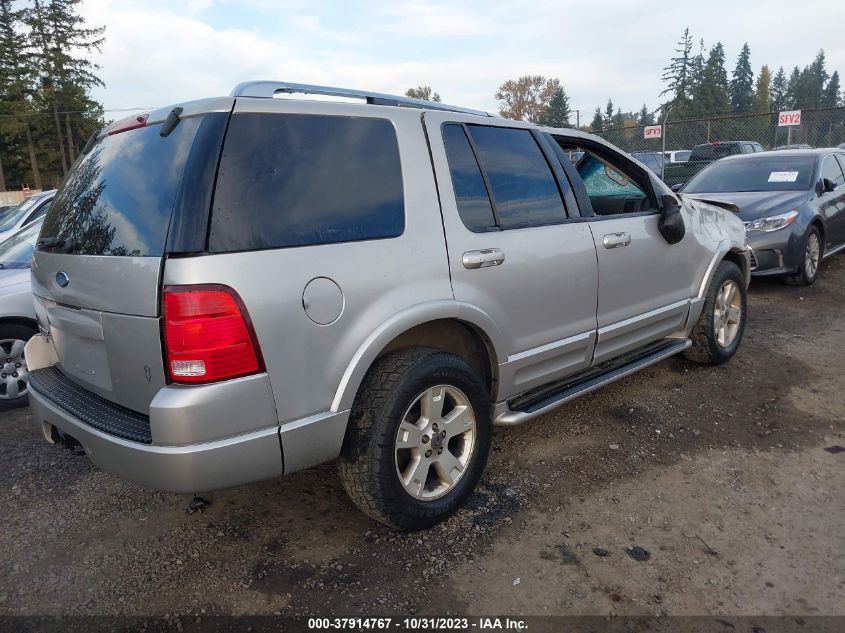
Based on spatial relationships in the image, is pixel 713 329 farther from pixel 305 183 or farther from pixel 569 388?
pixel 305 183

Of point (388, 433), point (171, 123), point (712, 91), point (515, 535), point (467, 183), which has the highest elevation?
point (712, 91)

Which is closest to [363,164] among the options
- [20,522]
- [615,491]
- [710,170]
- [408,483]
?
→ [408,483]

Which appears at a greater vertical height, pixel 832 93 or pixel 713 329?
pixel 832 93

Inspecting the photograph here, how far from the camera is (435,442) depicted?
2.67 meters

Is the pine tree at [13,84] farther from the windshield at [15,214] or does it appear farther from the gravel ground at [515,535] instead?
the gravel ground at [515,535]

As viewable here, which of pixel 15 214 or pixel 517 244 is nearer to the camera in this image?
pixel 517 244

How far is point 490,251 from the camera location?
2.85 m

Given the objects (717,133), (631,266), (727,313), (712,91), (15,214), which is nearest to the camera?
(631,266)

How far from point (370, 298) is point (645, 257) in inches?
83.8

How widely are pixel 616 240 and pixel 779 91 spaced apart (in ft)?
441

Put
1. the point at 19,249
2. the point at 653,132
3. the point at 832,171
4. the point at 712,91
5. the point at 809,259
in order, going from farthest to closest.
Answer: the point at 712,91
the point at 653,132
the point at 832,171
the point at 809,259
the point at 19,249

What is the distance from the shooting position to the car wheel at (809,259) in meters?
7.26

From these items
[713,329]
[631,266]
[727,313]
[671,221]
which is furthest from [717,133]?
[631,266]

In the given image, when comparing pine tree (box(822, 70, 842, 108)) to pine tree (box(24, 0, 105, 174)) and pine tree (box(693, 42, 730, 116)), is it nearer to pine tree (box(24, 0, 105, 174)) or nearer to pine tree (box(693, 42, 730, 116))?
pine tree (box(693, 42, 730, 116))
